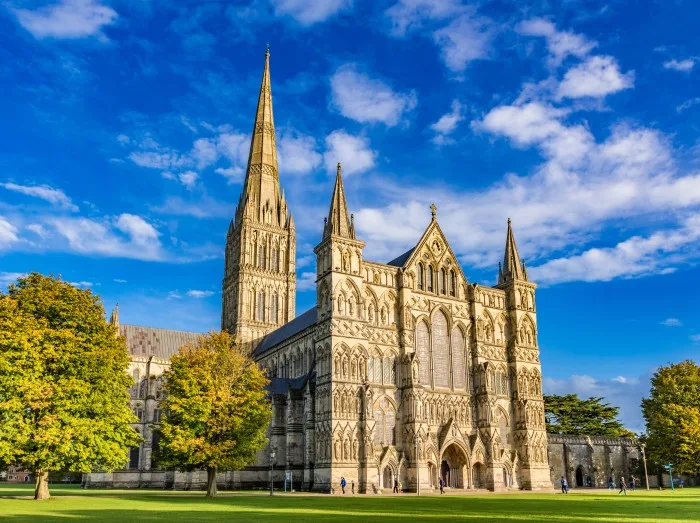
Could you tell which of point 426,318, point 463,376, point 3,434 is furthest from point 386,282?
point 3,434

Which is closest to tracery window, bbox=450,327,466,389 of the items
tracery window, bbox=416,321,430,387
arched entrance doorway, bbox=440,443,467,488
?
tracery window, bbox=416,321,430,387

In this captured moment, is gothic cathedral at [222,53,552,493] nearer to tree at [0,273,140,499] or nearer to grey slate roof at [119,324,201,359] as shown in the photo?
tree at [0,273,140,499]

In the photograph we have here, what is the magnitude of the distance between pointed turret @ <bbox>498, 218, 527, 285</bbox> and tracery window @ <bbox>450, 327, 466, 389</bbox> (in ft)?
31.4

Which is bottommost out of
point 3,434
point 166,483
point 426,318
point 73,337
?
point 166,483

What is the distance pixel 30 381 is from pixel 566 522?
30.1 meters

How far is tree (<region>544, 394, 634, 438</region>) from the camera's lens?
91500mm

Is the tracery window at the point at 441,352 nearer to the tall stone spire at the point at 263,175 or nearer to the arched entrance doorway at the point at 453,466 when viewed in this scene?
the arched entrance doorway at the point at 453,466

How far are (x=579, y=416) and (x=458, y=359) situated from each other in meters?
40.8

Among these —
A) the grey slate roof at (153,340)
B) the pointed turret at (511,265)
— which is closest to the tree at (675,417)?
the pointed turret at (511,265)

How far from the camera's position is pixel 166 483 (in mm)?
67000

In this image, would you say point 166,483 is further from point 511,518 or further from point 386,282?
point 511,518

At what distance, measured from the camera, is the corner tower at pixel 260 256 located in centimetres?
9006

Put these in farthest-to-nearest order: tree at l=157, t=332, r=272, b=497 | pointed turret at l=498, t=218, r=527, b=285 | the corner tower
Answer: the corner tower → pointed turret at l=498, t=218, r=527, b=285 → tree at l=157, t=332, r=272, b=497

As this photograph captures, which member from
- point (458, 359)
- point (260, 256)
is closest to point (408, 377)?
point (458, 359)
